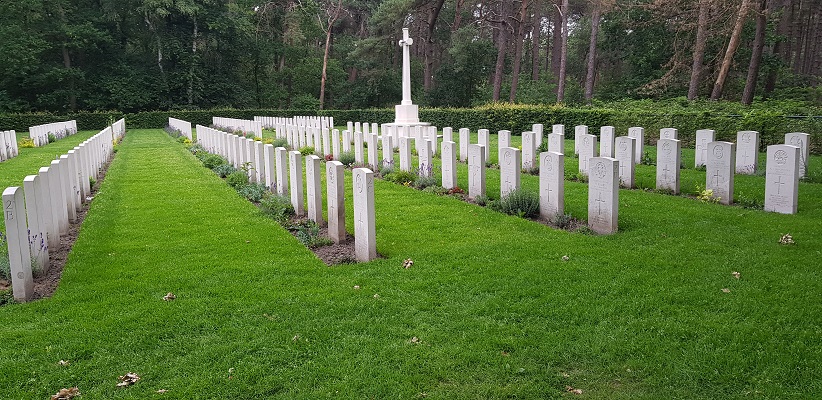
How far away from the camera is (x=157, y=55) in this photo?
47.7 metres

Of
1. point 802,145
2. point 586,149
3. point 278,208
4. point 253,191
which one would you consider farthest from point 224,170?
point 802,145

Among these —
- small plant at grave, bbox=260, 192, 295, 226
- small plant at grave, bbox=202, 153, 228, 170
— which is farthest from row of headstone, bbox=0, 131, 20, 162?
small plant at grave, bbox=260, 192, 295, 226

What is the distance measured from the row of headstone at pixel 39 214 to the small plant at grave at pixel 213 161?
4.64 m

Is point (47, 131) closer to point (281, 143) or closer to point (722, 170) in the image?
point (281, 143)

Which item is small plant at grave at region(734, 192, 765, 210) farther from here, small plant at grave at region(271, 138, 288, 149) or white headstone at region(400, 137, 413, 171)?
small plant at grave at region(271, 138, 288, 149)

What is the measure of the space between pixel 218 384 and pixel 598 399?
7.51 ft

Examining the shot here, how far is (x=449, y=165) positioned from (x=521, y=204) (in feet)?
8.34

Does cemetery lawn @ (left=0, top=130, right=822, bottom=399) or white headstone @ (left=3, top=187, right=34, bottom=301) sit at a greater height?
white headstone @ (left=3, top=187, right=34, bottom=301)

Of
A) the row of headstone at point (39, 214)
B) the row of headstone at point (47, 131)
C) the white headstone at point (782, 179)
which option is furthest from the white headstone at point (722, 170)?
the row of headstone at point (47, 131)

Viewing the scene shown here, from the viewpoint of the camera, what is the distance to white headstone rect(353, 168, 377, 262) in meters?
6.33

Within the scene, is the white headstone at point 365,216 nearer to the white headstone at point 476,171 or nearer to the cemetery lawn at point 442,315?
the cemetery lawn at point 442,315

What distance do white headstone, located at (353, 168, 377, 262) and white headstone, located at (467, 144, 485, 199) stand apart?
3334 millimetres

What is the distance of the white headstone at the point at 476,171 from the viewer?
9531 mm

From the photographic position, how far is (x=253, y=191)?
10445 millimetres
